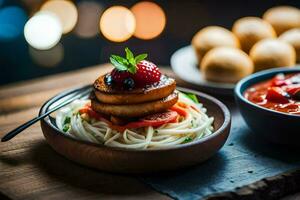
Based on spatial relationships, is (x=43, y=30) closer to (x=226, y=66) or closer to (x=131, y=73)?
(x=226, y=66)

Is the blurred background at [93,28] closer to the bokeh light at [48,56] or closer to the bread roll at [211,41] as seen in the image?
the bokeh light at [48,56]

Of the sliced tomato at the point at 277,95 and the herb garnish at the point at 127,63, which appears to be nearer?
the herb garnish at the point at 127,63

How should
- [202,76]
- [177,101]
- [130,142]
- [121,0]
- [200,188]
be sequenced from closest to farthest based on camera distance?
1. [200,188]
2. [130,142]
3. [177,101]
4. [202,76]
5. [121,0]

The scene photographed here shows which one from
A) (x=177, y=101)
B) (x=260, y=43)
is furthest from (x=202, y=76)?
(x=177, y=101)

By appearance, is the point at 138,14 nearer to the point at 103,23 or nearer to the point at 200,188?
the point at 103,23

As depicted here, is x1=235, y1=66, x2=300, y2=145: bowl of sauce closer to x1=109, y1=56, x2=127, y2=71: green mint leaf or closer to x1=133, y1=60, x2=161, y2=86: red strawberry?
x1=133, y1=60, x2=161, y2=86: red strawberry

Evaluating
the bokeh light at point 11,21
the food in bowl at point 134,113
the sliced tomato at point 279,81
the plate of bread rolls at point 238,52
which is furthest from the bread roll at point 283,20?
the bokeh light at point 11,21

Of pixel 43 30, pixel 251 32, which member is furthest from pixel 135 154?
pixel 43 30
